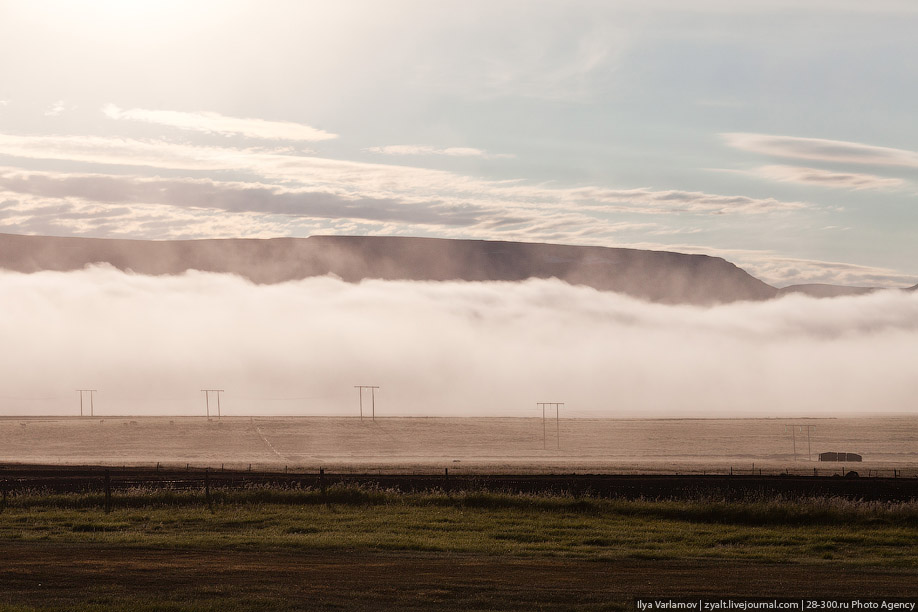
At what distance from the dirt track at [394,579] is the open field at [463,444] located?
1823 inches

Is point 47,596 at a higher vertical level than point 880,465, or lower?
higher

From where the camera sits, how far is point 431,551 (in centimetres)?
2506

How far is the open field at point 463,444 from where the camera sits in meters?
86.9

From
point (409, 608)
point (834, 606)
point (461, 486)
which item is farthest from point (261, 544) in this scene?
point (461, 486)

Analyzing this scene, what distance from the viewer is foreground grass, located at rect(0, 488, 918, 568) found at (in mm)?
25625

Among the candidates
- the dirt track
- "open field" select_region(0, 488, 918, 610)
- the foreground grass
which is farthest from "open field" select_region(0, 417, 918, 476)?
the dirt track

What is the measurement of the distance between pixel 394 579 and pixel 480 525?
940 cm

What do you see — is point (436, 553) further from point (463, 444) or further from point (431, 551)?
point (463, 444)

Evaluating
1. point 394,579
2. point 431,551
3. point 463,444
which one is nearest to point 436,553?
point 431,551

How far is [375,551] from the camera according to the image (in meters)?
24.9

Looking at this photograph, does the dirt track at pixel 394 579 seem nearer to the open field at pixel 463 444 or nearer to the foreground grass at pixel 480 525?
the foreground grass at pixel 480 525

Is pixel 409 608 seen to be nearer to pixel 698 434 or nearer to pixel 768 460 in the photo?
pixel 768 460

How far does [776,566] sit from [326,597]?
1090cm

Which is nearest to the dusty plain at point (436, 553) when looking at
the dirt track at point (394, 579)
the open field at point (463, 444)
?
the dirt track at point (394, 579)
